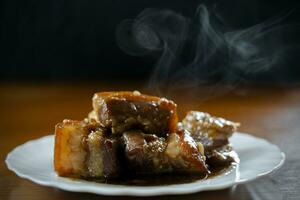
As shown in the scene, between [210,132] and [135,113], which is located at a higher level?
[135,113]

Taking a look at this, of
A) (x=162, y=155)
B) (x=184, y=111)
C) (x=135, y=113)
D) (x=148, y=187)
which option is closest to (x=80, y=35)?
(x=184, y=111)

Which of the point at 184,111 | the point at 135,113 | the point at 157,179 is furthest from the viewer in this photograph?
the point at 184,111

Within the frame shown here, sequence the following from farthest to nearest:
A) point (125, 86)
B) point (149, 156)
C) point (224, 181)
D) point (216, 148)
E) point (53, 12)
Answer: point (53, 12) < point (125, 86) < point (216, 148) < point (149, 156) < point (224, 181)

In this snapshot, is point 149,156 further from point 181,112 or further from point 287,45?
point 287,45

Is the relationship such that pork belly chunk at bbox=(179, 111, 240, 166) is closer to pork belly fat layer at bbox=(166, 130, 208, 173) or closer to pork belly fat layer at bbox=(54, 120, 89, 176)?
pork belly fat layer at bbox=(166, 130, 208, 173)

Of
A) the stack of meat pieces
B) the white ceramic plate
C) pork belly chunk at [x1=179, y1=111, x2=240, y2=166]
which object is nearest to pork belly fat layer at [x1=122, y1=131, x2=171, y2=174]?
the stack of meat pieces

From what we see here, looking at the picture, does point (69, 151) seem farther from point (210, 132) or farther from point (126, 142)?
point (210, 132)

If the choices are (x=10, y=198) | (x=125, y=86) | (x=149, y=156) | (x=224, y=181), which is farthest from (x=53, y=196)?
(x=125, y=86)
